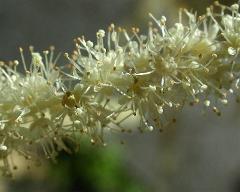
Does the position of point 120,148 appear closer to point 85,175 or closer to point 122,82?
point 85,175

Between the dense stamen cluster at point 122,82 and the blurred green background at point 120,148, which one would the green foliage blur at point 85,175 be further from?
the dense stamen cluster at point 122,82

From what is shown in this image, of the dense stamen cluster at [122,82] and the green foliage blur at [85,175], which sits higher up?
the green foliage blur at [85,175]

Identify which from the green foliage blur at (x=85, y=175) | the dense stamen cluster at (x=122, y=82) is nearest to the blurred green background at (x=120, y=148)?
the green foliage blur at (x=85, y=175)

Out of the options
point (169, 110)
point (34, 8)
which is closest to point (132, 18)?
point (34, 8)

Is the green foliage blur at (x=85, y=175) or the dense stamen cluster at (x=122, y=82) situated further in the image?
the green foliage blur at (x=85, y=175)

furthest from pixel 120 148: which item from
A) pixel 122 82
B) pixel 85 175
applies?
pixel 122 82

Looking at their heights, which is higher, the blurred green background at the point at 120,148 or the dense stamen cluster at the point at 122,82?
the blurred green background at the point at 120,148

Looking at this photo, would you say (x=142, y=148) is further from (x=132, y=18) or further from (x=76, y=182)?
(x=132, y=18)
